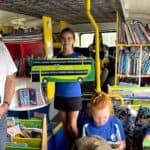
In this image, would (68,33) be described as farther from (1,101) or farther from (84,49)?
(84,49)

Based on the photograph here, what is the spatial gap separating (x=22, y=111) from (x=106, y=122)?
153cm

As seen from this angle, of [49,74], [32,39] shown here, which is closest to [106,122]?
[49,74]

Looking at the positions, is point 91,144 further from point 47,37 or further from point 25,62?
point 47,37

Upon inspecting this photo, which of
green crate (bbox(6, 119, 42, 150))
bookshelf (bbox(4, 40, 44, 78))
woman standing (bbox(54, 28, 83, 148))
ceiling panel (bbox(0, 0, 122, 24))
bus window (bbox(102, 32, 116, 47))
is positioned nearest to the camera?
green crate (bbox(6, 119, 42, 150))

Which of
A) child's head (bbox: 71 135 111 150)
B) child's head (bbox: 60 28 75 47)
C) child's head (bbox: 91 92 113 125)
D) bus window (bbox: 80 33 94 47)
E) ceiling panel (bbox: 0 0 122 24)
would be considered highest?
ceiling panel (bbox: 0 0 122 24)

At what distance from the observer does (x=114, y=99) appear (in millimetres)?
3051

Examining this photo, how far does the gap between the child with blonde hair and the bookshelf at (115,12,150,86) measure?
190cm

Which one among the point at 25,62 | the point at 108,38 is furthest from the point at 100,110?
the point at 108,38

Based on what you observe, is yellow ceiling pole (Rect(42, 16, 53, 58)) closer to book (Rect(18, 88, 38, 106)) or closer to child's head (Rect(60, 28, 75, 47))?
book (Rect(18, 88, 38, 106))

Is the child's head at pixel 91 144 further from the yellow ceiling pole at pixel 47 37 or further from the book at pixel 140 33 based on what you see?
the book at pixel 140 33

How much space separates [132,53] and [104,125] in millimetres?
2076

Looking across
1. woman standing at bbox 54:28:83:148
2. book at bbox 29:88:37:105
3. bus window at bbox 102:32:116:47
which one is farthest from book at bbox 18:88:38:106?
bus window at bbox 102:32:116:47

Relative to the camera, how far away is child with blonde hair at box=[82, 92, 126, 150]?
7.32 feet

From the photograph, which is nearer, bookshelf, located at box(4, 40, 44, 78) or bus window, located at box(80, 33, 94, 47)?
bookshelf, located at box(4, 40, 44, 78)
